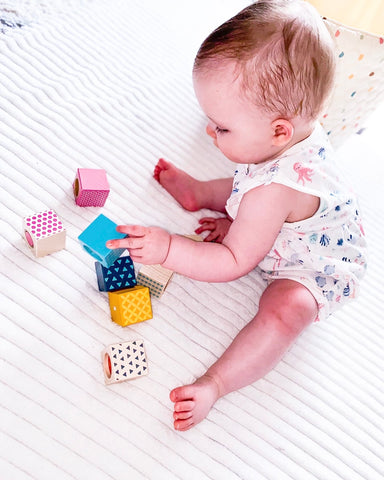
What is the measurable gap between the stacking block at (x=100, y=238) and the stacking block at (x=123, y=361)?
0.14m

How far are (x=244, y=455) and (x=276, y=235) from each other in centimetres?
37

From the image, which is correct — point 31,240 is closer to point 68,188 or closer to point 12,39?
point 68,188

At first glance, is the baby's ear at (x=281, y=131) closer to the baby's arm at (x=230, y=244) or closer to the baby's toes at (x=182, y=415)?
the baby's arm at (x=230, y=244)

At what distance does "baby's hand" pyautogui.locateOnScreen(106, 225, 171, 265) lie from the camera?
0.77m

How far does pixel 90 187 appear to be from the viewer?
32.0 inches

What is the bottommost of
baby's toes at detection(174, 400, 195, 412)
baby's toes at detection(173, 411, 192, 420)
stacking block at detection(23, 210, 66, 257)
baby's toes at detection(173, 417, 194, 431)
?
baby's toes at detection(173, 417, 194, 431)

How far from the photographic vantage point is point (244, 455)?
2.36ft

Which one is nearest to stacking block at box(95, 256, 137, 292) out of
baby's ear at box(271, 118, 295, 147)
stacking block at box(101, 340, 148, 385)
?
stacking block at box(101, 340, 148, 385)

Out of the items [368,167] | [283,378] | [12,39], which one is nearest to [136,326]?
[283,378]

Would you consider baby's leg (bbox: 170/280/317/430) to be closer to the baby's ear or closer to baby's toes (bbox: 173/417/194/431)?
baby's toes (bbox: 173/417/194/431)

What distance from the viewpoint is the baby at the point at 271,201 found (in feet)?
2.17

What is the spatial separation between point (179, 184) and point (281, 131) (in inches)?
12.1

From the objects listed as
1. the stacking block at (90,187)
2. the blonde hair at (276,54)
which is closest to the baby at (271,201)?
the blonde hair at (276,54)

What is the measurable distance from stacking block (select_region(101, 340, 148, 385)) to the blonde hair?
43cm
